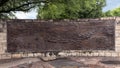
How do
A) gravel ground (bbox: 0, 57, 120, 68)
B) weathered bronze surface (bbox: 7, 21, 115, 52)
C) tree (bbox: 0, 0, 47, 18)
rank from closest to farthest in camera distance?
1. gravel ground (bbox: 0, 57, 120, 68)
2. weathered bronze surface (bbox: 7, 21, 115, 52)
3. tree (bbox: 0, 0, 47, 18)

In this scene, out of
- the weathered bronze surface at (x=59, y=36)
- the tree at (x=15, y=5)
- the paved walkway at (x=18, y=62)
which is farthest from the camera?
the tree at (x=15, y=5)

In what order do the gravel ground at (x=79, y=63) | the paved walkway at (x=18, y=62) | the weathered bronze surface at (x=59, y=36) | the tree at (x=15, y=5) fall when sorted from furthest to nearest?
the tree at (x=15, y=5) → the weathered bronze surface at (x=59, y=36) → the paved walkway at (x=18, y=62) → the gravel ground at (x=79, y=63)

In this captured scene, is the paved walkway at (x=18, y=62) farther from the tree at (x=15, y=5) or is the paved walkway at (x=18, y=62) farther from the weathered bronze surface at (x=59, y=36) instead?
the tree at (x=15, y=5)

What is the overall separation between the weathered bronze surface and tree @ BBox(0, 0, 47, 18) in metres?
3.36

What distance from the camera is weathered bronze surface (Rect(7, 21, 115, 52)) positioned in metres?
13.1

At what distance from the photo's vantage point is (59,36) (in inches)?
520

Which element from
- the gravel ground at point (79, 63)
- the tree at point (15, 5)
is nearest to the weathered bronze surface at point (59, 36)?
the gravel ground at point (79, 63)

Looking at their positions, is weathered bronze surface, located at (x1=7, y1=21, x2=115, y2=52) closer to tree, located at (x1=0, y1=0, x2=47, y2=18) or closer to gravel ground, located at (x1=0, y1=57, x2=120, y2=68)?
gravel ground, located at (x1=0, y1=57, x2=120, y2=68)

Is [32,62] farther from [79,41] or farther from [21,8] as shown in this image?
[21,8]

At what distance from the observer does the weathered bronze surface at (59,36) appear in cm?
1314

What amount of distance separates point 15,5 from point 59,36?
5.30 meters

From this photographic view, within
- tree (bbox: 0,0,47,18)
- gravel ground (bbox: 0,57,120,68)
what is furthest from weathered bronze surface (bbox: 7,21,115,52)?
tree (bbox: 0,0,47,18)

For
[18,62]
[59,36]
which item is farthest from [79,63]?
[18,62]

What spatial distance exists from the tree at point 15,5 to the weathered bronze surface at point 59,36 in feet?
11.0
